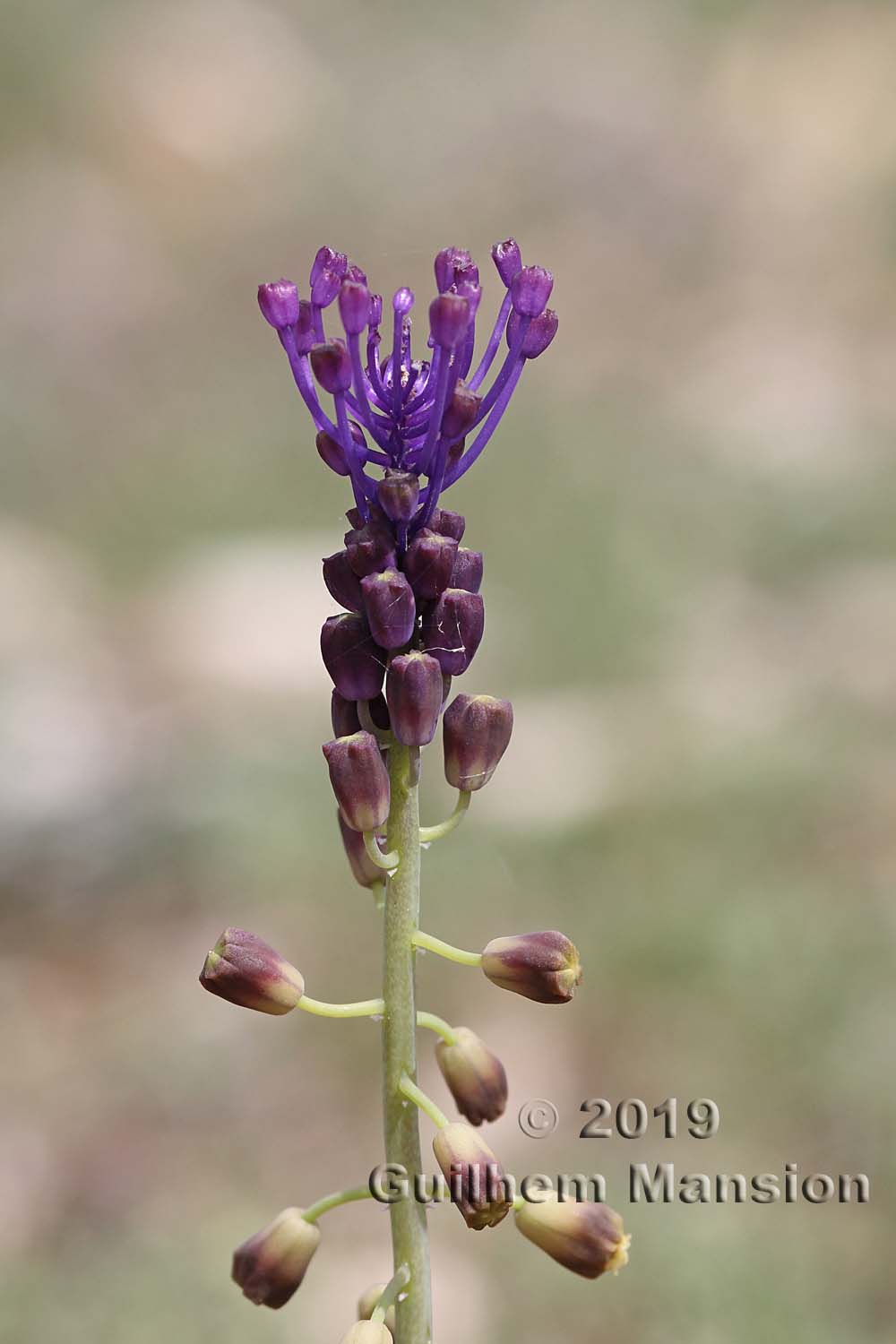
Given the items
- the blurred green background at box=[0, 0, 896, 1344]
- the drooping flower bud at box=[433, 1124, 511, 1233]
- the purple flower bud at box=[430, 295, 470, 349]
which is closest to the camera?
the purple flower bud at box=[430, 295, 470, 349]

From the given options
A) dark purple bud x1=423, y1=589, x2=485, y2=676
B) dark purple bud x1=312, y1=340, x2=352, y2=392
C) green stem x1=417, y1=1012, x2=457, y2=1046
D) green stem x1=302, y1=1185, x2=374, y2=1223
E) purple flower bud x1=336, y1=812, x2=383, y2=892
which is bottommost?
green stem x1=302, y1=1185, x2=374, y2=1223

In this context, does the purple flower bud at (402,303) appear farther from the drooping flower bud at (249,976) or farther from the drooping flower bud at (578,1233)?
the drooping flower bud at (578,1233)

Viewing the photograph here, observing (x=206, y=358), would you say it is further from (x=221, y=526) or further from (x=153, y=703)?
(x=153, y=703)

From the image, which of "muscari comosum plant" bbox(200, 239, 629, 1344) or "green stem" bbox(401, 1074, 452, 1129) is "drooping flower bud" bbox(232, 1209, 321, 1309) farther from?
"green stem" bbox(401, 1074, 452, 1129)

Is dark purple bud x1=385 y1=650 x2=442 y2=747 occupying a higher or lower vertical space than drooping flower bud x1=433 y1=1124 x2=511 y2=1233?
higher

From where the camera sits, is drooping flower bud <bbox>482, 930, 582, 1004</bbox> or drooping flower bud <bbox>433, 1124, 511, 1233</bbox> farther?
drooping flower bud <bbox>482, 930, 582, 1004</bbox>

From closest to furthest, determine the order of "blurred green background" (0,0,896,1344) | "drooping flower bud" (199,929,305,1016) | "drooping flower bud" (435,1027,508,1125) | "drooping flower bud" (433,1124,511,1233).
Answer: "drooping flower bud" (433,1124,511,1233), "drooping flower bud" (199,929,305,1016), "drooping flower bud" (435,1027,508,1125), "blurred green background" (0,0,896,1344)

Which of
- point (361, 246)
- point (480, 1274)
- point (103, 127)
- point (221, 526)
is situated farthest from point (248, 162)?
point (480, 1274)

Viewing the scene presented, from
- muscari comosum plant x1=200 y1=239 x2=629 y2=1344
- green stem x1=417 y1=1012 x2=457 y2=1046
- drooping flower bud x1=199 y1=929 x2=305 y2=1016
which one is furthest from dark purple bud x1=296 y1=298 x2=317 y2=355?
green stem x1=417 y1=1012 x2=457 y2=1046
